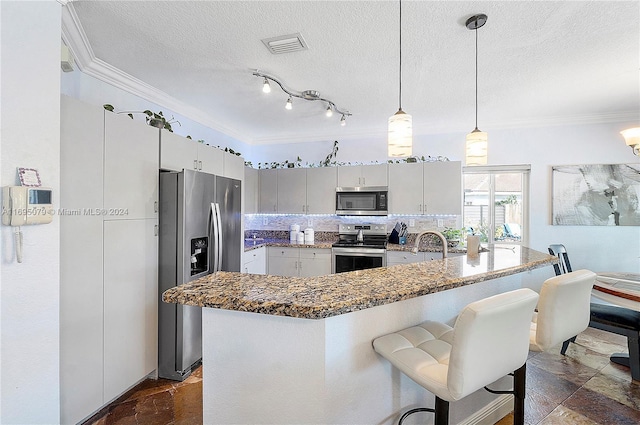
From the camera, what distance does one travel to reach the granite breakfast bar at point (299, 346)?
1.17m

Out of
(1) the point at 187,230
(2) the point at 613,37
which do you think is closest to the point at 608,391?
(2) the point at 613,37

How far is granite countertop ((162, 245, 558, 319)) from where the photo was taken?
3.58 feet

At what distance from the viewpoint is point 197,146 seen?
122 inches

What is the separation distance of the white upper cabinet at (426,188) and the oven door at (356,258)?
68cm

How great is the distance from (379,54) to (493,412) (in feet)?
8.45

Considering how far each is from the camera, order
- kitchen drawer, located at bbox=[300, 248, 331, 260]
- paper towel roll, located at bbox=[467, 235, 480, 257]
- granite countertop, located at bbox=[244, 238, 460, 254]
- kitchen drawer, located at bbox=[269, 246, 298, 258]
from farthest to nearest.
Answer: kitchen drawer, located at bbox=[269, 246, 298, 258] < kitchen drawer, located at bbox=[300, 248, 331, 260] < granite countertop, located at bbox=[244, 238, 460, 254] < paper towel roll, located at bbox=[467, 235, 480, 257]

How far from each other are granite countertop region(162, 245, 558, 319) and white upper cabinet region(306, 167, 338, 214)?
300 cm

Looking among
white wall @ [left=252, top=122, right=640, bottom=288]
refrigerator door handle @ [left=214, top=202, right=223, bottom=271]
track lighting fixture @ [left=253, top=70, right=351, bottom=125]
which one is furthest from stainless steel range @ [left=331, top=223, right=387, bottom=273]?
refrigerator door handle @ [left=214, top=202, right=223, bottom=271]

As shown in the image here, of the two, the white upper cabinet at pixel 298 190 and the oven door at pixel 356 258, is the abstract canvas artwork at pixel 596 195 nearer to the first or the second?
the oven door at pixel 356 258

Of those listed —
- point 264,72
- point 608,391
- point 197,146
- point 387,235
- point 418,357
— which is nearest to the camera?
point 418,357

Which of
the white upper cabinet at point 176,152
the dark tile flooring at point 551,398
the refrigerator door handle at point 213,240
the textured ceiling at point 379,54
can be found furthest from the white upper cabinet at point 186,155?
the dark tile flooring at point 551,398

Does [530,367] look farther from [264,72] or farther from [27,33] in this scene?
[27,33]

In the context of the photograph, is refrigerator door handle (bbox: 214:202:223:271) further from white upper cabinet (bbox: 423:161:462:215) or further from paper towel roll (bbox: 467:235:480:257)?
white upper cabinet (bbox: 423:161:462:215)

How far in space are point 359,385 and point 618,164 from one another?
4.58m
